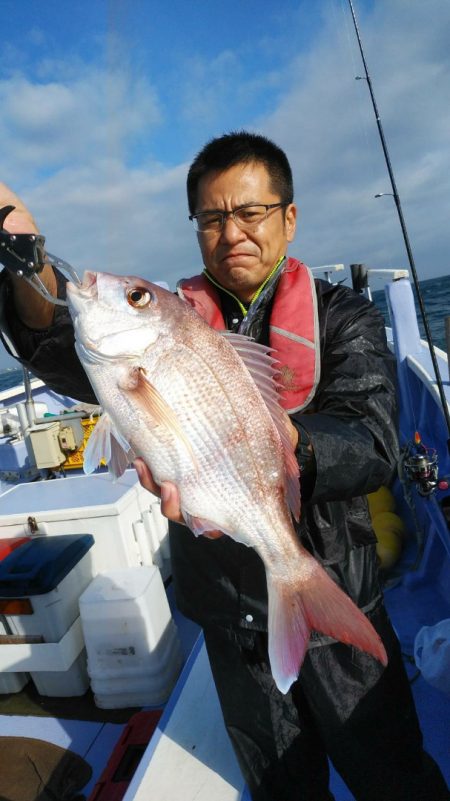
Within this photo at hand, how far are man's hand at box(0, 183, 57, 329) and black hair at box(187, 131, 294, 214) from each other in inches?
28.0

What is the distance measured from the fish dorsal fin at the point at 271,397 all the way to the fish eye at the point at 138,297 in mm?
306

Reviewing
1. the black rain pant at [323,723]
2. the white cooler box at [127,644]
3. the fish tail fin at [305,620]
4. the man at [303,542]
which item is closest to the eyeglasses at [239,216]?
the man at [303,542]

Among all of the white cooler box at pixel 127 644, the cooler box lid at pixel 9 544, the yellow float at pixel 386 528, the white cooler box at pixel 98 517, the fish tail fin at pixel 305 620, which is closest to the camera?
the fish tail fin at pixel 305 620

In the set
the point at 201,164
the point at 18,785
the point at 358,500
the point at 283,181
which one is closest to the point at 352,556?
the point at 358,500

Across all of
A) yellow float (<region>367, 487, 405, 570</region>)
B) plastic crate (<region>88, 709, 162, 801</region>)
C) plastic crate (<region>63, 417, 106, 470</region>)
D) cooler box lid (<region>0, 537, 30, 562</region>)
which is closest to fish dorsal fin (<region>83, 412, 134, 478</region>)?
plastic crate (<region>88, 709, 162, 801</region>)

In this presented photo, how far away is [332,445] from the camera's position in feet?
5.82

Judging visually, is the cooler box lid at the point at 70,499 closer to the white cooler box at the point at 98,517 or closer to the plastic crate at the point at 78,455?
the white cooler box at the point at 98,517

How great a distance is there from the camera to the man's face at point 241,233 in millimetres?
2098

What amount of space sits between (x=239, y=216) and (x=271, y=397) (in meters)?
0.83

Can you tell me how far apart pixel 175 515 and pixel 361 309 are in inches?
46.4

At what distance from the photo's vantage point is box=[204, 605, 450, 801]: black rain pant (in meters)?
2.10

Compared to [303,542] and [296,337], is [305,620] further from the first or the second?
[296,337]

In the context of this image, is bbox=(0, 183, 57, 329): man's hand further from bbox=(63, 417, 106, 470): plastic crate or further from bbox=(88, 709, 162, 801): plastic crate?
bbox=(63, 417, 106, 470): plastic crate

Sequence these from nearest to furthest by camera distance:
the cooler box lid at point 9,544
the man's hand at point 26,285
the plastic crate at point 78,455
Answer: the man's hand at point 26,285 < the cooler box lid at point 9,544 < the plastic crate at point 78,455
